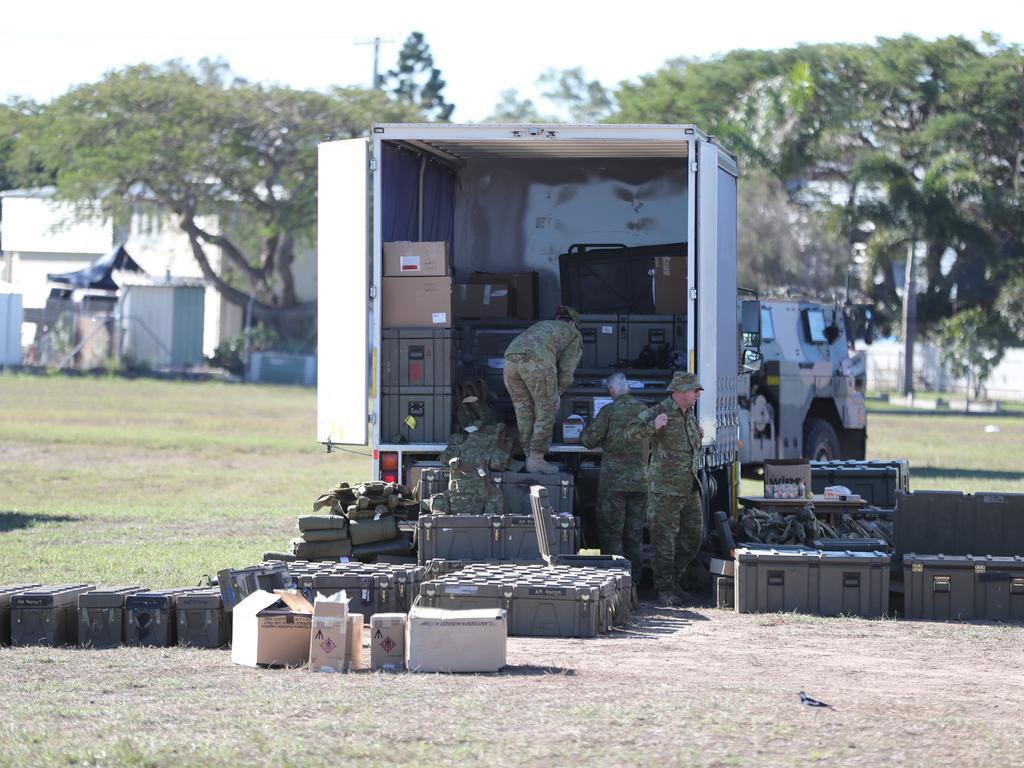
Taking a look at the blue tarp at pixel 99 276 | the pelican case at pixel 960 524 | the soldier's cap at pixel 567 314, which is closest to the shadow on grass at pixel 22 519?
the soldier's cap at pixel 567 314

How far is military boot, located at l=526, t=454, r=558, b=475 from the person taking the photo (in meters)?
11.9

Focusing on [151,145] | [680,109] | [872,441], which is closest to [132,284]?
[151,145]

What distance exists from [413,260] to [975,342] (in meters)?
39.5

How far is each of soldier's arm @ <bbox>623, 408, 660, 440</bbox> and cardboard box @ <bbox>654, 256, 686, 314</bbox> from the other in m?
1.91

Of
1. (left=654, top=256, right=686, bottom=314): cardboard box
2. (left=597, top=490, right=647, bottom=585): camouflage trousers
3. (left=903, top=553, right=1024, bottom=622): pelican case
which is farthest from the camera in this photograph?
(left=654, top=256, right=686, bottom=314): cardboard box

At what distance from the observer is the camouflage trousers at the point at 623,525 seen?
12.0 metres

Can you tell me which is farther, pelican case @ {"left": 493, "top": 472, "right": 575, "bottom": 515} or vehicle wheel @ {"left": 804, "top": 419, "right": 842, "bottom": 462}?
vehicle wheel @ {"left": 804, "top": 419, "right": 842, "bottom": 462}

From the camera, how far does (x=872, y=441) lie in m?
30.7

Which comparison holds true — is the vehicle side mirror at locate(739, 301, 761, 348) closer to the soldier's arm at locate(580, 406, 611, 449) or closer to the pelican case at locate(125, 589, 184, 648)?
the soldier's arm at locate(580, 406, 611, 449)

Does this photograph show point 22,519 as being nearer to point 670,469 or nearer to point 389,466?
point 389,466

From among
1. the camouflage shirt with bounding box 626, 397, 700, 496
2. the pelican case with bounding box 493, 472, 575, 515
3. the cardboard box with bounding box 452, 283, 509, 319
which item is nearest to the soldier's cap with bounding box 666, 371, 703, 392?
the camouflage shirt with bounding box 626, 397, 700, 496

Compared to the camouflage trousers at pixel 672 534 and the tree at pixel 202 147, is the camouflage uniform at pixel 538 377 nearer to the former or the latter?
the camouflage trousers at pixel 672 534

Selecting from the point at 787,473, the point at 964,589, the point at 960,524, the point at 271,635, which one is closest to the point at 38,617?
the point at 271,635

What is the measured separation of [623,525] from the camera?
12.0 m
